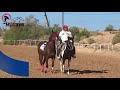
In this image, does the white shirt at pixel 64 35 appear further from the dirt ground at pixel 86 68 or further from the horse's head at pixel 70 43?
the dirt ground at pixel 86 68

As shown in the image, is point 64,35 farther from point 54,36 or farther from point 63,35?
point 54,36

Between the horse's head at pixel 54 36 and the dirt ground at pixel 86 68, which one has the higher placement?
the horse's head at pixel 54 36

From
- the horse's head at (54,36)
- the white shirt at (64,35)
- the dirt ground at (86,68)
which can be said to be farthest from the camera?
the horse's head at (54,36)

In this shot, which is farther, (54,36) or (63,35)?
(54,36)

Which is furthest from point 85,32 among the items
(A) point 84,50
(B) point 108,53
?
(B) point 108,53

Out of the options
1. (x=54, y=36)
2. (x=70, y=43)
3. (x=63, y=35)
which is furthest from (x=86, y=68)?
(x=63, y=35)

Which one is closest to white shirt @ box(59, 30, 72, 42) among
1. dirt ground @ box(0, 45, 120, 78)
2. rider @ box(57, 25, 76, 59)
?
rider @ box(57, 25, 76, 59)

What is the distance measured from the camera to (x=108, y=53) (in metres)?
32.8

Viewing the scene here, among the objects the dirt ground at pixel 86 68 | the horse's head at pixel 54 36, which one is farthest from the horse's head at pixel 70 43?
the dirt ground at pixel 86 68

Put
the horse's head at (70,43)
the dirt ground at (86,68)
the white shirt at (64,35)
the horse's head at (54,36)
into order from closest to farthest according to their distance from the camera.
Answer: the dirt ground at (86,68) < the white shirt at (64,35) < the horse's head at (70,43) < the horse's head at (54,36)

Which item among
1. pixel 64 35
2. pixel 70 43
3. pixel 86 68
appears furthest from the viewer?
pixel 86 68

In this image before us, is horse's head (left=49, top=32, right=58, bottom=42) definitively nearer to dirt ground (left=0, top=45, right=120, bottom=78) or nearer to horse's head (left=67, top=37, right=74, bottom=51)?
horse's head (left=67, top=37, right=74, bottom=51)
